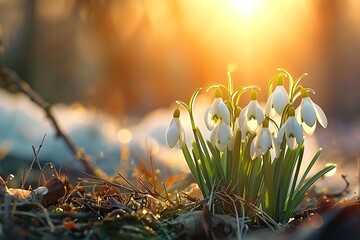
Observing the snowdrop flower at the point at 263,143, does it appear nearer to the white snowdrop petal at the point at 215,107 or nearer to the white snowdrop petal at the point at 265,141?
the white snowdrop petal at the point at 265,141

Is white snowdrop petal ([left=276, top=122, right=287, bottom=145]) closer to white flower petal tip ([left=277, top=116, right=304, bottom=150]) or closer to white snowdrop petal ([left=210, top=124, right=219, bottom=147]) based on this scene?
white flower petal tip ([left=277, top=116, right=304, bottom=150])

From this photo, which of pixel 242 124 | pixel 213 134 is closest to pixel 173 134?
pixel 213 134

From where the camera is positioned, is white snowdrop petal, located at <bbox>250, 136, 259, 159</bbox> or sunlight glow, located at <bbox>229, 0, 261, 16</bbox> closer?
white snowdrop petal, located at <bbox>250, 136, 259, 159</bbox>

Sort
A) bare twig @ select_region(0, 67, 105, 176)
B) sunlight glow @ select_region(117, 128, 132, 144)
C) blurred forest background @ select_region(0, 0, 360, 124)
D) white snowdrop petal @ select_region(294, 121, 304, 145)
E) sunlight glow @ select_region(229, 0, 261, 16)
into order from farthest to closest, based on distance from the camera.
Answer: blurred forest background @ select_region(0, 0, 360, 124) < sunlight glow @ select_region(229, 0, 261, 16) < sunlight glow @ select_region(117, 128, 132, 144) < bare twig @ select_region(0, 67, 105, 176) < white snowdrop petal @ select_region(294, 121, 304, 145)

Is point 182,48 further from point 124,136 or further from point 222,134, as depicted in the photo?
point 222,134

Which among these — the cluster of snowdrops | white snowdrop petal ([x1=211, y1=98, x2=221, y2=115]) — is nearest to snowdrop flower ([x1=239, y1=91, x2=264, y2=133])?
the cluster of snowdrops

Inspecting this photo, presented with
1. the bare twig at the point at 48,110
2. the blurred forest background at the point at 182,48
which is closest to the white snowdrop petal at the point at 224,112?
the bare twig at the point at 48,110
